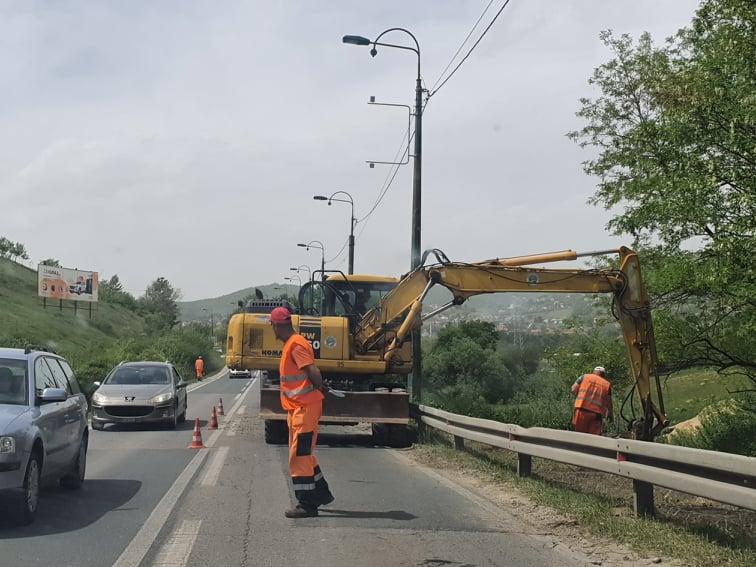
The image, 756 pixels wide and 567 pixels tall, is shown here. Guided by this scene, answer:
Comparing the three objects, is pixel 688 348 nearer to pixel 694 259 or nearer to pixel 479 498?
pixel 694 259

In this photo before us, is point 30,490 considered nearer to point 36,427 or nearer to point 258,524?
point 36,427

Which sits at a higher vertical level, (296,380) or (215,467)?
(296,380)

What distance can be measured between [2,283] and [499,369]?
5359 centimetres

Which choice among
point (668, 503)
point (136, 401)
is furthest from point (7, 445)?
point (136, 401)

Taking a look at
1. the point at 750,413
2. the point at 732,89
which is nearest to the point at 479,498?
the point at 732,89

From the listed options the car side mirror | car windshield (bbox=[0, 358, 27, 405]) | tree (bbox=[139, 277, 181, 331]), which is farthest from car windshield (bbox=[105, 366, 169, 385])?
tree (bbox=[139, 277, 181, 331])

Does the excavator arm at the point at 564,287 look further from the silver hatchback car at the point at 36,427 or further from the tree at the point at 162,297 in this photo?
the tree at the point at 162,297

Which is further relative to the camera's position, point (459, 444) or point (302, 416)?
point (459, 444)

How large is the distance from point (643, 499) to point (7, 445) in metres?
5.61

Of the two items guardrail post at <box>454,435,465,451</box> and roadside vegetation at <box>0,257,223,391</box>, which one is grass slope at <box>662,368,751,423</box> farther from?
roadside vegetation at <box>0,257,223,391</box>

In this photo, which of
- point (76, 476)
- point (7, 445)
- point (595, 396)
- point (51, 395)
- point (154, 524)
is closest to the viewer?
point (7, 445)

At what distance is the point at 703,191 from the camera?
12312mm

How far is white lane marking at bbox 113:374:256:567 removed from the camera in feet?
20.4

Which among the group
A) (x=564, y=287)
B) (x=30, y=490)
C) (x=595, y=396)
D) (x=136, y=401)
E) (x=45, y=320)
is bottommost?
(x=30, y=490)
